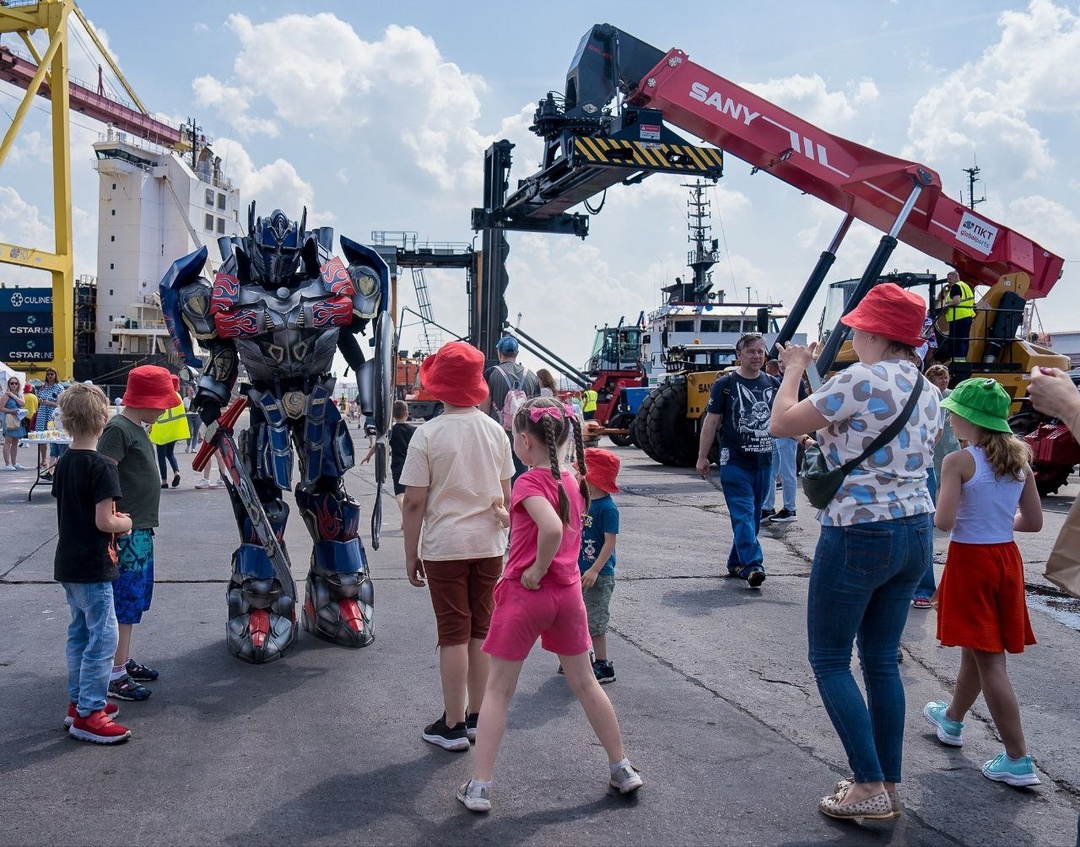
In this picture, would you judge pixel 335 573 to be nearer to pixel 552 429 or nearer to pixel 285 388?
pixel 285 388

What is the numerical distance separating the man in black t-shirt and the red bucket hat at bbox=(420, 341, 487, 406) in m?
3.05

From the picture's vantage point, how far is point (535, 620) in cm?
317

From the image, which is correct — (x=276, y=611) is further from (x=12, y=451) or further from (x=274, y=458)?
(x=12, y=451)

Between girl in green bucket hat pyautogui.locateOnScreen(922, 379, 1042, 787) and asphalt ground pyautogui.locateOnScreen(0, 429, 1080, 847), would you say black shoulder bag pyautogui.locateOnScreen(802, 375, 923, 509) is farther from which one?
asphalt ground pyautogui.locateOnScreen(0, 429, 1080, 847)

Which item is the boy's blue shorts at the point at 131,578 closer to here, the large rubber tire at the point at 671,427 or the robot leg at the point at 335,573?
the robot leg at the point at 335,573

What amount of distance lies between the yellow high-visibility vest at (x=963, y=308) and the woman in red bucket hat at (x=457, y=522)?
9673mm

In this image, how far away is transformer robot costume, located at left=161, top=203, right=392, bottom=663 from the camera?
5.04m

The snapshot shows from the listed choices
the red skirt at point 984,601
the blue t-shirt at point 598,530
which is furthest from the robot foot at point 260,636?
the red skirt at point 984,601

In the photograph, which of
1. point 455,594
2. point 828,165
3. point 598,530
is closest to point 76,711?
point 455,594

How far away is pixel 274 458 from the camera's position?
5.16m

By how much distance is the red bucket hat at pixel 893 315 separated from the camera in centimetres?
313

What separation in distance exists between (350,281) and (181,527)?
195 inches

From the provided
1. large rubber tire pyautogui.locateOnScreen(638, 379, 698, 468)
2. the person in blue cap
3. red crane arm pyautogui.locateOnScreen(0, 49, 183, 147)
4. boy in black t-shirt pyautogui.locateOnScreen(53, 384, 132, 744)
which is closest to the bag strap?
boy in black t-shirt pyautogui.locateOnScreen(53, 384, 132, 744)

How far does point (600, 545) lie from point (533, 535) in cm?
142
